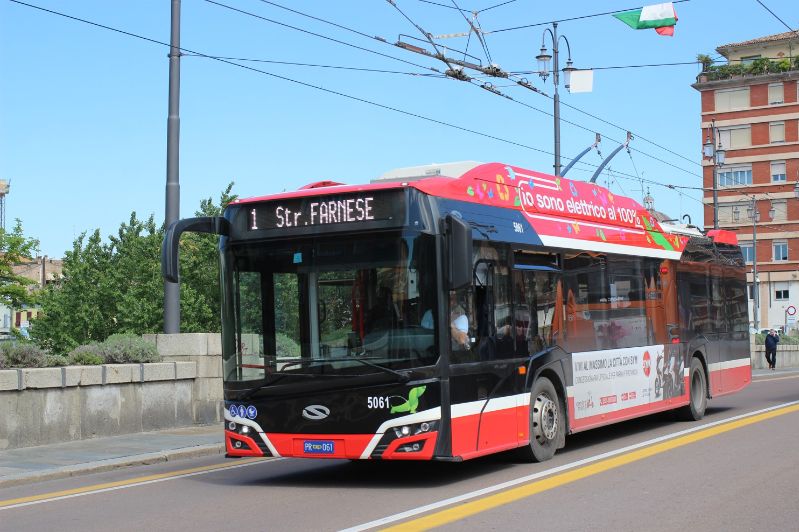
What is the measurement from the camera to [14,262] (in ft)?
226

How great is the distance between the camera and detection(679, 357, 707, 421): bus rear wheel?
17.0 m

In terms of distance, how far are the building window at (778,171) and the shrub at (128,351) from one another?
72751 millimetres

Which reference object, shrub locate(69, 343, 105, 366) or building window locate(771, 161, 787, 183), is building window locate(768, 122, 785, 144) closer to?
building window locate(771, 161, 787, 183)

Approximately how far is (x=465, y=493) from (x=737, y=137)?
78.7 meters

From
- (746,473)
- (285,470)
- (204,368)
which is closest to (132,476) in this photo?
(285,470)

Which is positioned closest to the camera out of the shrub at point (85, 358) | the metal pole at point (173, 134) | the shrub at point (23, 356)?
the shrub at point (23, 356)

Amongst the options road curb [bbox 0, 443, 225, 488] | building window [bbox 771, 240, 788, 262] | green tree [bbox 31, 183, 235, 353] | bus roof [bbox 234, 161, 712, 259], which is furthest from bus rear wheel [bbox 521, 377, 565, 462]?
building window [bbox 771, 240, 788, 262]

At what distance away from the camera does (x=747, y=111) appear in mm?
82750

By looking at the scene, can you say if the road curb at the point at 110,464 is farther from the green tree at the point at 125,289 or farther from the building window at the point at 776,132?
the building window at the point at 776,132

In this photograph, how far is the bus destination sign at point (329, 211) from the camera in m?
10.5

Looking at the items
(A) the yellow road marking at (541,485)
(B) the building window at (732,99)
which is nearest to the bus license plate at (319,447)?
(A) the yellow road marking at (541,485)

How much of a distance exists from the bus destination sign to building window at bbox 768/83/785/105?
77.0 m

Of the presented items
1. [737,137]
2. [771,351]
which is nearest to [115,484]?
[771,351]

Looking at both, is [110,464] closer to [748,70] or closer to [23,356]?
[23,356]
